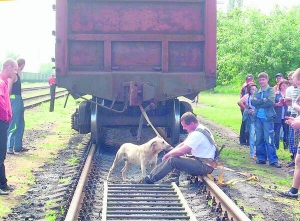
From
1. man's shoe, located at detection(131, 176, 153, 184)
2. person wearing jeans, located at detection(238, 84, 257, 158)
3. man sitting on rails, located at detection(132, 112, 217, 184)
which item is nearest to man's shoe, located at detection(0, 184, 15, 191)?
man's shoe, located at detection(131, 176, 153, 184)

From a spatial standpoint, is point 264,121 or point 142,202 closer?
point 142,202

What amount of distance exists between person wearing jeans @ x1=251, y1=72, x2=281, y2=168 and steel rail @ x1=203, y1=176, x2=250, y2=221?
307 cm

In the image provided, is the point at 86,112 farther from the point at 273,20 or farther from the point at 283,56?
the point at 273,20

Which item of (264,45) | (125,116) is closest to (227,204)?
(125,116)

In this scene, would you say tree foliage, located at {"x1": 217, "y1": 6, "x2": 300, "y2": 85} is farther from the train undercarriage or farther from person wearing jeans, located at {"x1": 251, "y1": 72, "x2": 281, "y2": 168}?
person wearing jeans, located at {"x1": 251, "y1": 72, "x2": 281, "y2": 168}

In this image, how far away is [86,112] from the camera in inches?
477

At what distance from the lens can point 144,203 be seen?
7.18m

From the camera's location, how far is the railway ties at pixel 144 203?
653 centimetres

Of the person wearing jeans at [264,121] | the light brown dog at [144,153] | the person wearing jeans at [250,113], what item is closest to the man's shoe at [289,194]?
the light brown dog at [144,153]

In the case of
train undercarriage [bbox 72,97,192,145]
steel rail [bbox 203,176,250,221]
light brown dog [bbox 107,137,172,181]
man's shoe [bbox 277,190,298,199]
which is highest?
train undercarriage [bbox 72,97,192,145]

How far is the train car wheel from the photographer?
1154 centimetres

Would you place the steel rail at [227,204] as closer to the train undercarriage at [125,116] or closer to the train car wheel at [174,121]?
the train car wheel at [174,121]

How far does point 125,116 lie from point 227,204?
18.0 ft

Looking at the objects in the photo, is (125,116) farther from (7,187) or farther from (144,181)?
(7,187)
